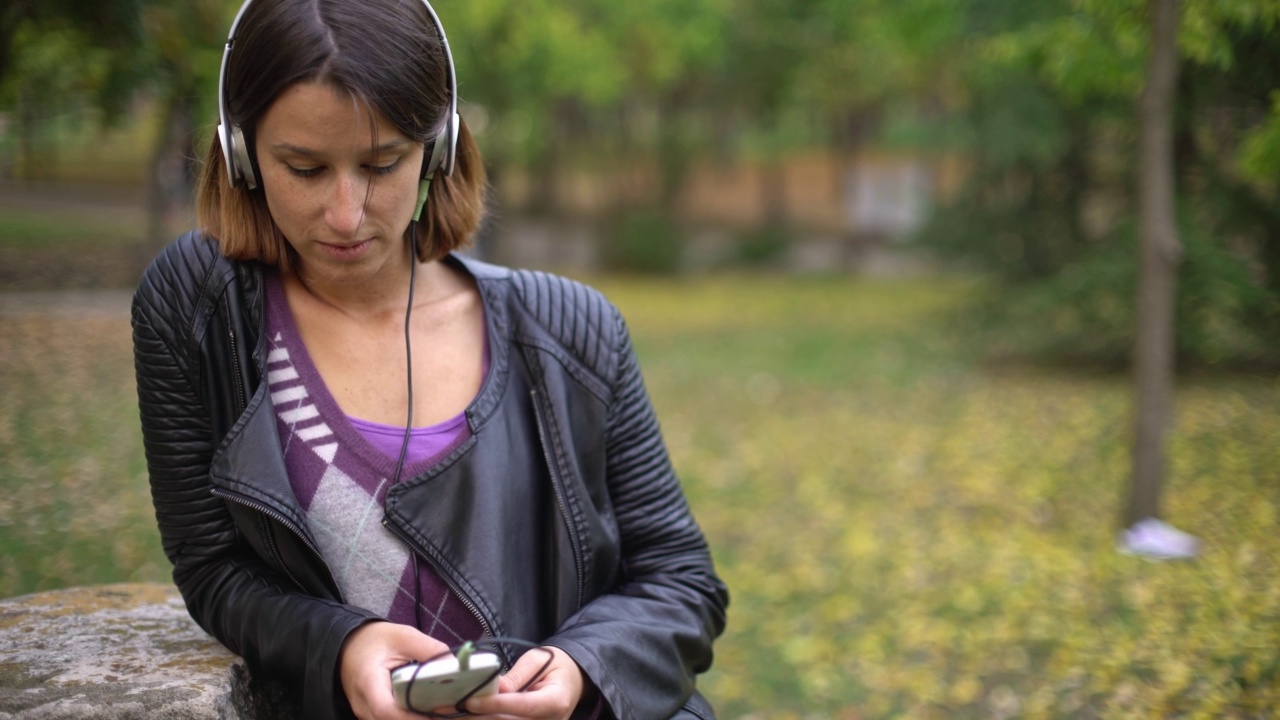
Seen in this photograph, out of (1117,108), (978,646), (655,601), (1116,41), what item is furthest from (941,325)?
(655,601)

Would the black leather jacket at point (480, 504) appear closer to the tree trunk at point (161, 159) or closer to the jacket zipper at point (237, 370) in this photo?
the jacket zipper at point (237, 370)

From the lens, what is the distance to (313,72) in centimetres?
156

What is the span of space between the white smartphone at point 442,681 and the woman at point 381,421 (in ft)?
0.19

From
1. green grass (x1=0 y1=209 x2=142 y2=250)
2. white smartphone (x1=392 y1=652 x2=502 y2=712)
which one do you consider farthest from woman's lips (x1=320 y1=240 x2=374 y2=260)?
green grass (x1=0 y1=209 x2=142 y2=250)

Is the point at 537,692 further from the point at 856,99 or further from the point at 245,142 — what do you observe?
the point at 856,99

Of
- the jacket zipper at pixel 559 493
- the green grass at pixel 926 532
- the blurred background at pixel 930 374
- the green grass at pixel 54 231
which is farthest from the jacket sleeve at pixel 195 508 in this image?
the green grass at pixel 54 231

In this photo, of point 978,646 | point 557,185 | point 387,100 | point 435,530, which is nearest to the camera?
point 387,100

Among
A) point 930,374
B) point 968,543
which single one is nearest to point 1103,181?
point 930,374

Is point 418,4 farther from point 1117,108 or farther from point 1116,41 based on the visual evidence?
point 1117,108

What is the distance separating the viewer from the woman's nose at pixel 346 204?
1637 mm

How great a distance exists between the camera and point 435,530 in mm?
1724

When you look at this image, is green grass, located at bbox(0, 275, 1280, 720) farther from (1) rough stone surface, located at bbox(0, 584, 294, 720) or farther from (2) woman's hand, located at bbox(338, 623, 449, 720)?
(2) woman's hand, located at bbox(338, 623, 449, 720)

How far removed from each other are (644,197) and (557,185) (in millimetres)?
4061

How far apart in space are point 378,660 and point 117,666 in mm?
550
